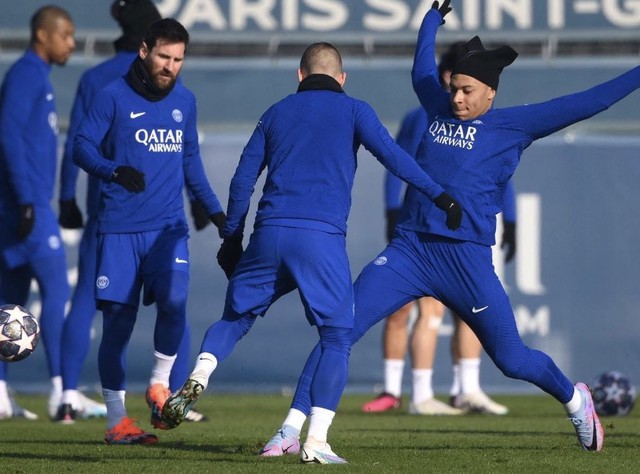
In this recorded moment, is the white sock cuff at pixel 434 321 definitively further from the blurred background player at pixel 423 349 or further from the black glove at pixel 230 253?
the black glove at pixel 230 253

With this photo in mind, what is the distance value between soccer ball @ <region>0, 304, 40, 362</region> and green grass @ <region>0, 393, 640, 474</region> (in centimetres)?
47

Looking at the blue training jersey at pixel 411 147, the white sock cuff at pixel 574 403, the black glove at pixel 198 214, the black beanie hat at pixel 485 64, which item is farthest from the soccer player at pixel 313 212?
the blue training jersey at pixel 411 147

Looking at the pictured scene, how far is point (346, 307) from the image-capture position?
22.5ft

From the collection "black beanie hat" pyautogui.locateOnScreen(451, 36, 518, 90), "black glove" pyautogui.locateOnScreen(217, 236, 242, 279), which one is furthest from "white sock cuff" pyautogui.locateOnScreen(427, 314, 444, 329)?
"black glove" pyautogui.locateOnScreen(217, 236, 242, 279)

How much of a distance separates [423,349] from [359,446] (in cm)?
346

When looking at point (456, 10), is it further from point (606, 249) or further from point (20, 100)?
point (20, 100)

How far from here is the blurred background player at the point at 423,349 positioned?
11.0m

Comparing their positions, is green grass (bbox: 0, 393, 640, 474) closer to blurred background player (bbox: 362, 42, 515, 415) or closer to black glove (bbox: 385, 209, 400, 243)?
blurred background player (bbox: 362, 42, 515, 415)

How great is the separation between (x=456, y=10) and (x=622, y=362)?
430cm

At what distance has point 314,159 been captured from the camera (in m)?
6.77

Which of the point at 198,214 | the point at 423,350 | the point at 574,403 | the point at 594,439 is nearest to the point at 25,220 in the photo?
the point at 198,214

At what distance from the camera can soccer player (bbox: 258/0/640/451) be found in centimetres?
740

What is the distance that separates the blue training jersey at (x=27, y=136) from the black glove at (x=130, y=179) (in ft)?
8.62

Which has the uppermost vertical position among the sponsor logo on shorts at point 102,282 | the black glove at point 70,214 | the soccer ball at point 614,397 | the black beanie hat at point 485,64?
the black beanie hat at point 485,64
